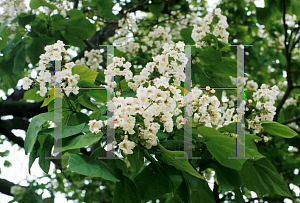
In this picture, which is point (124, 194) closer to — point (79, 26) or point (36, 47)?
point (36, 47)

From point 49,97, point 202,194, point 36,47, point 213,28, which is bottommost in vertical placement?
point 202,194

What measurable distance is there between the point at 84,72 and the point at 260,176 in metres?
1.17

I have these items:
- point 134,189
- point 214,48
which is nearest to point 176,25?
point 214,48

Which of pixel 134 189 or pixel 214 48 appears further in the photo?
pixel 214 48

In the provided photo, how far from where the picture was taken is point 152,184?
130cm

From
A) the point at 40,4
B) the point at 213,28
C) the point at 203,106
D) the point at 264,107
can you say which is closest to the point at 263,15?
the point at 213,28

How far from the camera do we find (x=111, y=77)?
1582 millimetres

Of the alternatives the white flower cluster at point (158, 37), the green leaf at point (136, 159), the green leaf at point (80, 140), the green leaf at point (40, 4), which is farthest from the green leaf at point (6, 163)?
the green leaf at point (80, 140)

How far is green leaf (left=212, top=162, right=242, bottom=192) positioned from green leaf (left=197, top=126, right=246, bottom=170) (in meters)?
0.15

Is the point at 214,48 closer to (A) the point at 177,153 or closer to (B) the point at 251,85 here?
(A) the point at 177,153

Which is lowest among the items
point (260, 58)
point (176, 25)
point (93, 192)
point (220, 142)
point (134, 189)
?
point (93, 192)

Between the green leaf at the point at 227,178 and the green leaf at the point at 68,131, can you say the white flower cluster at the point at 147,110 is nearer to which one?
the green leaf at the point at 68,131

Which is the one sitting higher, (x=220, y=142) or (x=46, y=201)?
(x=220, y=142)

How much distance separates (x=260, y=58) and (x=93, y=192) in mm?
3026
